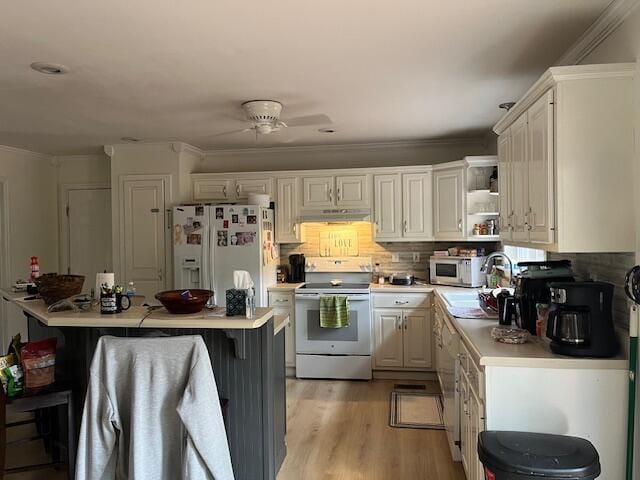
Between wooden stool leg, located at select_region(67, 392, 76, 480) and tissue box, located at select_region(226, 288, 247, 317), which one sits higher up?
tissue box, located at select_region(226, 288, 247, 317)

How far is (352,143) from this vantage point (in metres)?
5.05

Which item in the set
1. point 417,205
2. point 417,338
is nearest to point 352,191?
point 417,205

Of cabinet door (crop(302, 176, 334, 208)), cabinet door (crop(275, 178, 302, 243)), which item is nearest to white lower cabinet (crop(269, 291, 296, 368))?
cabinet door (crop(275, 178, 302, 243))

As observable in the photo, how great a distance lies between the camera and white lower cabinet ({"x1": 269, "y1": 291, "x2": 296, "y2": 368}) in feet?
15.4

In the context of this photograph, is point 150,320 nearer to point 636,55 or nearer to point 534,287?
point 534,287

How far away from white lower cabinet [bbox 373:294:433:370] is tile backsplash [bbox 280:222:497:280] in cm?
65

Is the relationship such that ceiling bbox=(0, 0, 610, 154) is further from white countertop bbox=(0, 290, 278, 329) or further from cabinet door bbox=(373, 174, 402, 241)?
white countertop bbox=(0, 290, 278, 329)

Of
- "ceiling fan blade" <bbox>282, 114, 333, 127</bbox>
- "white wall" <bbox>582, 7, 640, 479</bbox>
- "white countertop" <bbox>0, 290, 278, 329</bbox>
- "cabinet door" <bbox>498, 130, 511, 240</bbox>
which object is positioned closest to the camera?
"white wall" <bbox>582, 7, 640, 479</bbox>

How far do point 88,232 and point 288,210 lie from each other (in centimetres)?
244

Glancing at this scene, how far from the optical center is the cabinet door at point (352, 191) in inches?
192

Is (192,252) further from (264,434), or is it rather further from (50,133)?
(264,434)

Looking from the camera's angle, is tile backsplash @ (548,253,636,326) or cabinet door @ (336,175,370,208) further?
cabinet door @ (336,175,370,208)

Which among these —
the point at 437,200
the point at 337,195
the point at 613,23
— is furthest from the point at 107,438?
the point at 437,200

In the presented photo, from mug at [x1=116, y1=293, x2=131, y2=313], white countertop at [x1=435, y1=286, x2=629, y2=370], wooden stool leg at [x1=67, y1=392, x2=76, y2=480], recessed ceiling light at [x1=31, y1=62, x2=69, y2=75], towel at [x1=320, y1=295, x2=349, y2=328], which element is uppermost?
recessed ceiling light at [x1=31, y1=62, x2=69, y2=75]
